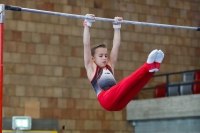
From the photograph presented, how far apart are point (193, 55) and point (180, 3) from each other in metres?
1.48

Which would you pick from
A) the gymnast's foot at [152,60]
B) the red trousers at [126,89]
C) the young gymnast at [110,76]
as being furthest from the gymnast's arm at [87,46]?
the gymnast's foot at [152,60]

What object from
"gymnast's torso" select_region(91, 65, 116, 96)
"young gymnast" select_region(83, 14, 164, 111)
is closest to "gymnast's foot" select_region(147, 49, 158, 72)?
"young gymnast" select_region(83, 14, 164, 111)

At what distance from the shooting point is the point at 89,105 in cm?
1366

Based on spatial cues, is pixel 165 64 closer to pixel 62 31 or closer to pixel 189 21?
pixel 189 21

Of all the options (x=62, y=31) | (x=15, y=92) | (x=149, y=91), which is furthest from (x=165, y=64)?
(x=15, y=92)

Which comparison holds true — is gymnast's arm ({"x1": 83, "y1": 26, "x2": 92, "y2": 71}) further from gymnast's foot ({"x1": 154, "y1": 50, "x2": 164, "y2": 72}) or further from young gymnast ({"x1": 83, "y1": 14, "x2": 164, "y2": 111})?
gymnast's foot ({"x1": 154, "y1": 50, "x2": 164, "y2": 72})

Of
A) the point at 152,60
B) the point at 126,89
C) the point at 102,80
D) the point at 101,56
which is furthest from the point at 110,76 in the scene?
the point at 152,60

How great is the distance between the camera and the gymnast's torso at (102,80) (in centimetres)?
830

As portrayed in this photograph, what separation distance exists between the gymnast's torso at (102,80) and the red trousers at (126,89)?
0.43 ft

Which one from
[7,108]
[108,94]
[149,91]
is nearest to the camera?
[108,94]

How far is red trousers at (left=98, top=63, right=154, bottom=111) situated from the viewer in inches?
292

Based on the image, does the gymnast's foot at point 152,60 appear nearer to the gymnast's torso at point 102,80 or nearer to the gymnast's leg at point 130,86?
the gymnast's leg at point 130,86

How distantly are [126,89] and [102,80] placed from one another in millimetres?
721

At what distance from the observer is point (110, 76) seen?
27.5ft
